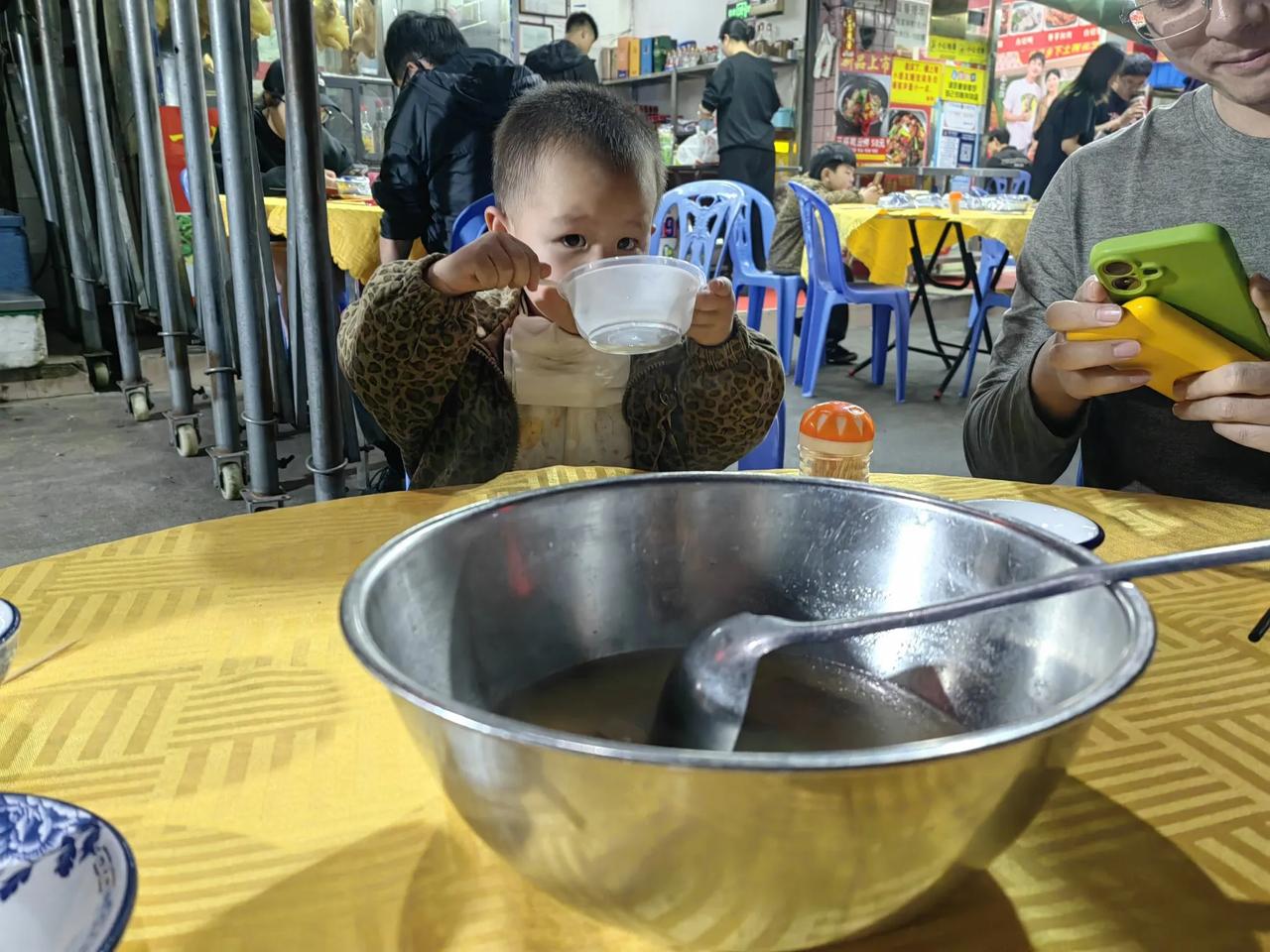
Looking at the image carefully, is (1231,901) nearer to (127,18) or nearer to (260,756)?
(260,756)

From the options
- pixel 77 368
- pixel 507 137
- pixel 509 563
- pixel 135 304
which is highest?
pixel 507 137

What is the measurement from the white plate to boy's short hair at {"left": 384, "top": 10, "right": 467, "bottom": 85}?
267 cm

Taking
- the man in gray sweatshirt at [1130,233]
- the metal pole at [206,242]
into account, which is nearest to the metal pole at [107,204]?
the metal pole at [206,242]

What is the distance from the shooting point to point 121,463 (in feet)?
11.0

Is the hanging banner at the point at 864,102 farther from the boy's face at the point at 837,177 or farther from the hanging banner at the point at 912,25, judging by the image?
the boy's face at the point at 837,177

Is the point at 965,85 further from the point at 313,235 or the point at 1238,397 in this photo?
the point at 1238,397

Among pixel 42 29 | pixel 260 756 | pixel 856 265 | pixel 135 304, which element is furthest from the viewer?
pixel 856 265

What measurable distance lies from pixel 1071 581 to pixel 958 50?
350 inches

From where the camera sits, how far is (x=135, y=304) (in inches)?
161

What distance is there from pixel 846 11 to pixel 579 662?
7.70m

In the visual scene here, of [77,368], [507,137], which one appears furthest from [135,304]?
[507,137]

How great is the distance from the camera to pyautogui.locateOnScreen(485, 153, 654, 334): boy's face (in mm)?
1257

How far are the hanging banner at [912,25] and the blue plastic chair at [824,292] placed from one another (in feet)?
13.7

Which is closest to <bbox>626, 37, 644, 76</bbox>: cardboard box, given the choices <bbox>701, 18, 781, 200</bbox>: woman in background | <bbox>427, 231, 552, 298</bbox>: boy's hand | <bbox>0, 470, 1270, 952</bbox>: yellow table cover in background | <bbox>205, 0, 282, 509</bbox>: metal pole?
<bbox>701, 18, 781, 200</bbox>: woman in background
